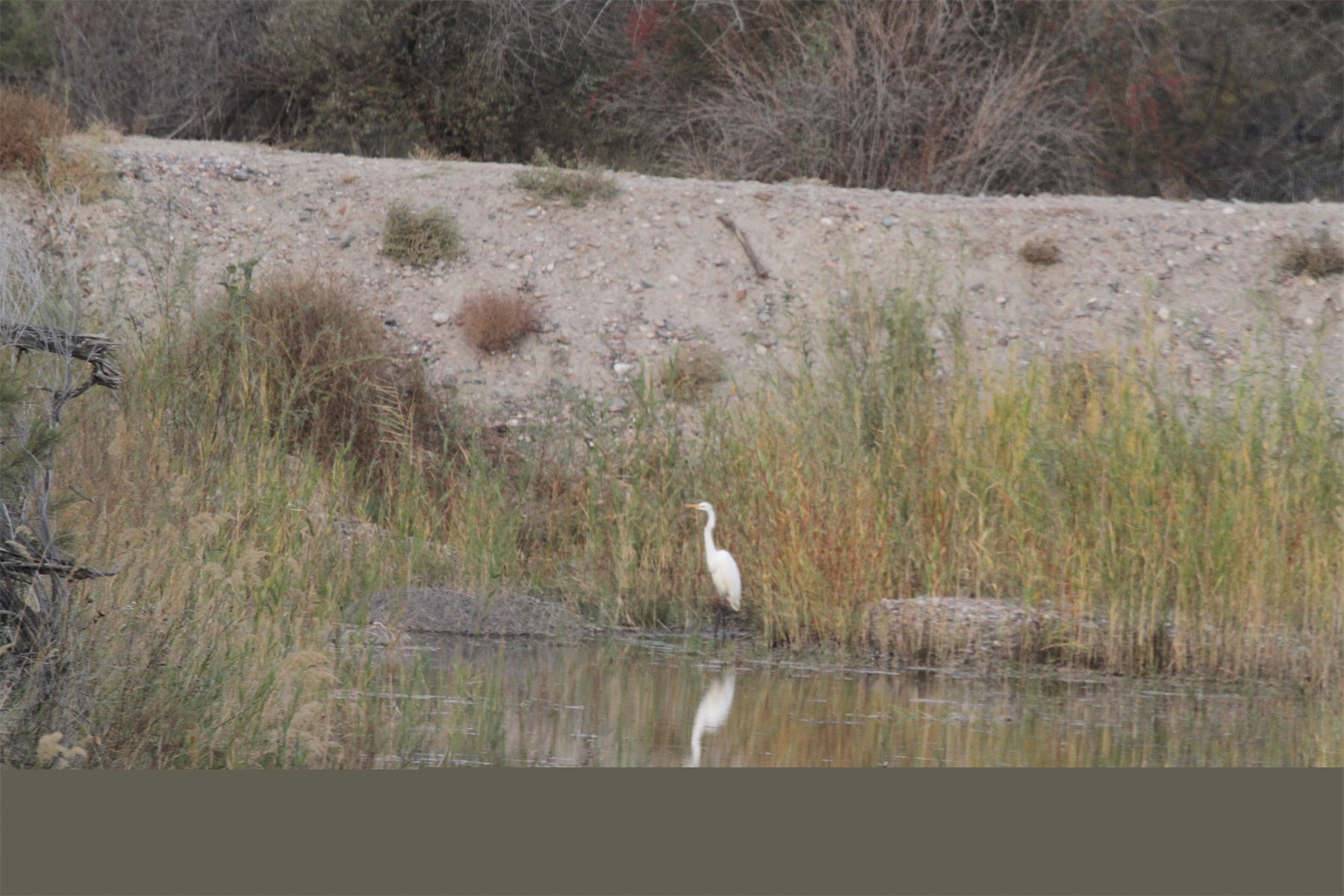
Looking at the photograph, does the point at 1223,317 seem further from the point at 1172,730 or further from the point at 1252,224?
the point at 1172,730

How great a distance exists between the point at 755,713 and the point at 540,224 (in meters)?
9.85

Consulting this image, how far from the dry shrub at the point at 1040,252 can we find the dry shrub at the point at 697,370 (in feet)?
11.5

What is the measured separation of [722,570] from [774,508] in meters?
0.45

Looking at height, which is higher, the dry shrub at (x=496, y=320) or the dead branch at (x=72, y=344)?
the dry shrub at (x=496, y=320)

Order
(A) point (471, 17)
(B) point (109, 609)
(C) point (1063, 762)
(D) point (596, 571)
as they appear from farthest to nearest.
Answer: (A) point (471, 17) < (D) point (596, 571) < (C) point (1063, 762) < (B) point (109, 609)

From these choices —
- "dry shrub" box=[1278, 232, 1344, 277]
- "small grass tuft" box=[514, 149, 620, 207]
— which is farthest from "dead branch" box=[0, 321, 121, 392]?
"dry shrub" box=[1278, 232, 1344, 277]

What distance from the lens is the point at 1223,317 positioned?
1470cm

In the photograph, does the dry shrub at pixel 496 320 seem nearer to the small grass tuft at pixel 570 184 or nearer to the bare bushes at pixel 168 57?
the small grass tuft at pixel 570 184

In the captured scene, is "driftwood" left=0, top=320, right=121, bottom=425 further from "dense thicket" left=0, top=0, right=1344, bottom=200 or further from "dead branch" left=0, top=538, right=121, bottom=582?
"dense thicket" left=0, top=0, right=1344, bottom=200

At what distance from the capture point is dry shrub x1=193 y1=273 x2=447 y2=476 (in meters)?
9.82

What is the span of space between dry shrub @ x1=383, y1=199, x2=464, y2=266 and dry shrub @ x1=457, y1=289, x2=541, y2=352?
2.63 feet

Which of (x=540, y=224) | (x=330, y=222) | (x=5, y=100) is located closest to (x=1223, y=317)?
(x=540, y=224)

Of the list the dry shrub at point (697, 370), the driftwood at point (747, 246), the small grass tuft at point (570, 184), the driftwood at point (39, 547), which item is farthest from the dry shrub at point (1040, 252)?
the driftwood at point (39, 547)

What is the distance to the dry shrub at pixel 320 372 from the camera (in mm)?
9820
